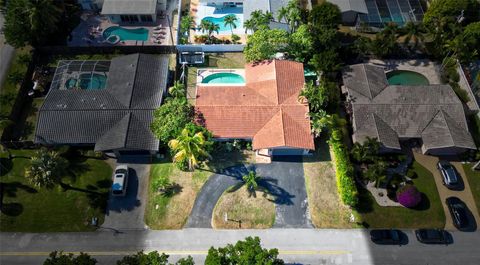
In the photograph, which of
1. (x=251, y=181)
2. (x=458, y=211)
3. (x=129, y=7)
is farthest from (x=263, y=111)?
(x=129, y=7)

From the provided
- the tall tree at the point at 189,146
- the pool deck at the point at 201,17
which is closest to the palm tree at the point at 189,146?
the tall tree at the point at 189,146

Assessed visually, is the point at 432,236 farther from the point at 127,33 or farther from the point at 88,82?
the point at 127,33

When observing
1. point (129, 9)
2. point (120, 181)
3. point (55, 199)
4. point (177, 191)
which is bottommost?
point (55, 199)

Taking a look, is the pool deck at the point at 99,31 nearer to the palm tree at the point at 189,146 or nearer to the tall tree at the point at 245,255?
the palm tree at the point at 189,146

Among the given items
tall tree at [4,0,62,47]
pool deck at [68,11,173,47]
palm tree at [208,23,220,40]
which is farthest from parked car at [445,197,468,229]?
tall tree at [4,0,62,47]

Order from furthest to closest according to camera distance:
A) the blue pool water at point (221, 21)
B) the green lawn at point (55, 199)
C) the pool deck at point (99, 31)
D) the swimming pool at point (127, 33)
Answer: the blue pool water at point (221, 21) < the swimming pool at point (127, 33) < the pool deck at point (99, 31) < the green lawn at point (55, 199)

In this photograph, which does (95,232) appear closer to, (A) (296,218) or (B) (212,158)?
(B) (212,158)

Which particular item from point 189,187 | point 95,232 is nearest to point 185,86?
point 189,187
